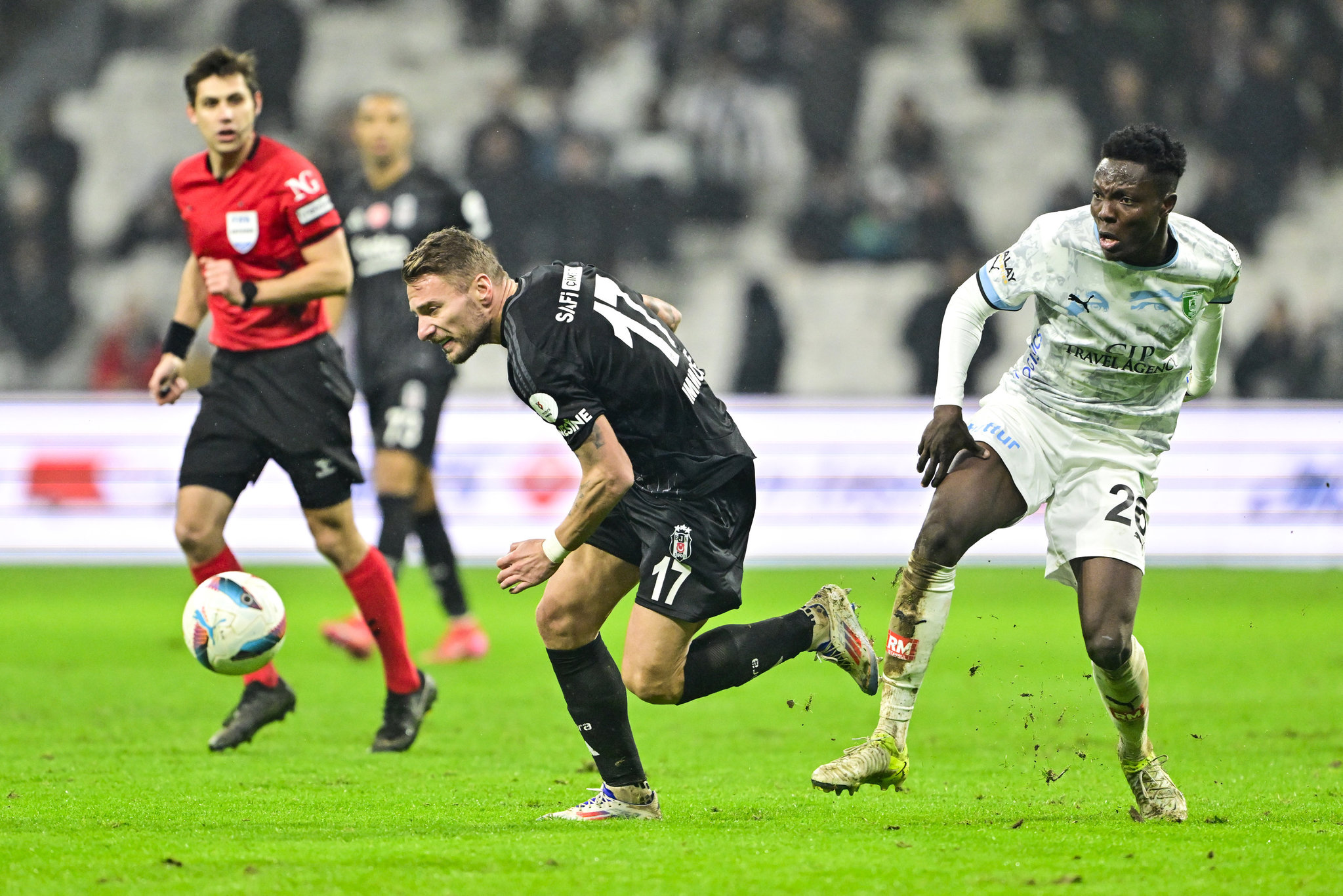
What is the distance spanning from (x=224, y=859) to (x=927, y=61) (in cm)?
1376

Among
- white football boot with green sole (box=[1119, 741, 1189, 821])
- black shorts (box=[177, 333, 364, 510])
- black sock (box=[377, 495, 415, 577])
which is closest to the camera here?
white football boot with green sole (box=[1119, 741, 1189, 821])

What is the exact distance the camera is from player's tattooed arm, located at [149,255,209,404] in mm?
6070

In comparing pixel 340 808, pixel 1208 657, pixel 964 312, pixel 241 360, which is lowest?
pixel 1208 657

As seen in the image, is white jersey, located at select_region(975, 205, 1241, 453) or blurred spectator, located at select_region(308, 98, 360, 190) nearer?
white jersey, located at select_region(975, 205, 1241, 453)

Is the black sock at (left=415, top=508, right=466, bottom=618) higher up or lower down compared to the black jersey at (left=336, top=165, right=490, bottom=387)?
lower down

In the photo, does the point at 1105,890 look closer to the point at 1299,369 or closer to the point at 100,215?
the point at 1299,369

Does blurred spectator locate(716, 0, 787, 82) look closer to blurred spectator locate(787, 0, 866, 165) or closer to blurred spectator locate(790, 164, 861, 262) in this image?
blurred spectator locate(787, 0, 866, 165)

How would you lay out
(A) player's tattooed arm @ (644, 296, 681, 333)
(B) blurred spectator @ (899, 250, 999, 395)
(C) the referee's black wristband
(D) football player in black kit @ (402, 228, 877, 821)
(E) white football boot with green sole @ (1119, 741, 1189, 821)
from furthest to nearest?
(B) blurred spectator @ (899, 250, 999, 395) < (C) the referee's black wristband < (A) player's tattooed arm @ (644, 296, 681, 333) < (E) white football boot with green sole @ (1119, 741, 1189, 821) < (D) football player in black kit @ (402, 228, 877, 821)

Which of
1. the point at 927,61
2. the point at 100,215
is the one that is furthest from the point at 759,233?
the point at 100,215

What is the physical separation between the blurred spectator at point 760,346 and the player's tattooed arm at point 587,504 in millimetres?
9969

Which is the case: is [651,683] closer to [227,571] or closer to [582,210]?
[227,571]

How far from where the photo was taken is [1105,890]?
12.0 ft

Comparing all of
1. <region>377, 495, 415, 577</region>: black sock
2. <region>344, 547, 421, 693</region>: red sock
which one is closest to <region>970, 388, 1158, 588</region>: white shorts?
<region>344, 547, 421, 693</region>: red sock

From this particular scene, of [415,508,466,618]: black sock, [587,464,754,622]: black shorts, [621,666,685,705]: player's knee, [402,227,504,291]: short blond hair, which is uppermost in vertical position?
[402,227,504,291]: short blond hair
